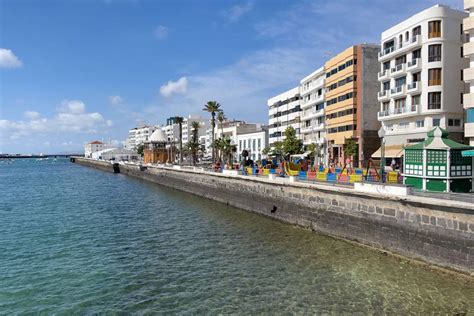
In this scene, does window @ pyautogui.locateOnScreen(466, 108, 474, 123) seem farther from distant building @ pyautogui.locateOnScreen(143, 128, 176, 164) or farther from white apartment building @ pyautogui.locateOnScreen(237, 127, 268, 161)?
distant building @ pyautogui.locateOnScreen(143, 128, 176, 164)

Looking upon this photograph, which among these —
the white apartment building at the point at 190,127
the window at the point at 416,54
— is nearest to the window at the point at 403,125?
the window at the point at 416,54

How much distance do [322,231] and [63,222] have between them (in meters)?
21.2

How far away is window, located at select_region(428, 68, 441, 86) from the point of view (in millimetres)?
41500

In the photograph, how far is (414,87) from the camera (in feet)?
144

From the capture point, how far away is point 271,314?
12.4m

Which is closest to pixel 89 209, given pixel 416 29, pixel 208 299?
pixel 208 299

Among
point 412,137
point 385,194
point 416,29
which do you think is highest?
point 416,29

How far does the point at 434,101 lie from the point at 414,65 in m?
5.34

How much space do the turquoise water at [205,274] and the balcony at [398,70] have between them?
29957 mm

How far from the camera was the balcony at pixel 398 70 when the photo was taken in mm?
45763

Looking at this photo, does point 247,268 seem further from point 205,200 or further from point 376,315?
point 205,200

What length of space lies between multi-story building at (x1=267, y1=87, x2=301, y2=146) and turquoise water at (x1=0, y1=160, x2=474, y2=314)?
58.5 meters

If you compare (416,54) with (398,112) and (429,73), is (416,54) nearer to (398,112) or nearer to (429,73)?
(429,73)

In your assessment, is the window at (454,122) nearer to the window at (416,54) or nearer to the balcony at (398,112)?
the balcony at (398,112)
